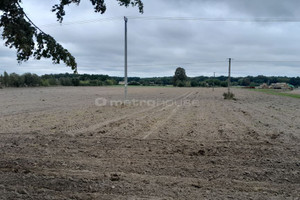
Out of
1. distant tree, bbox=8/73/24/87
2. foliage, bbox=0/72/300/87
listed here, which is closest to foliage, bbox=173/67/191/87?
foliage, bbox=0/72/300/87

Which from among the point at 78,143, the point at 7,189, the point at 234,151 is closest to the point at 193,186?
the point at 234,151

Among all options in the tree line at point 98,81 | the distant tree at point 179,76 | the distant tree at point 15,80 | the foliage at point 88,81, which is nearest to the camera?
the distant tree at point 15,80

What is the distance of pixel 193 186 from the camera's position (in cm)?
467

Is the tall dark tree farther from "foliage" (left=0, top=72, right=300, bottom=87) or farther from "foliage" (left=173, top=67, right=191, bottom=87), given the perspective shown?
"foliage" (left=173, top=67, right=191, bottom=87)

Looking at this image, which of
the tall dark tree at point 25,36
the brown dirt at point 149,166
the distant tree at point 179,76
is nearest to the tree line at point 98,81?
the distant tree at point 179,76

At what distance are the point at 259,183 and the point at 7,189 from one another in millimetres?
4674

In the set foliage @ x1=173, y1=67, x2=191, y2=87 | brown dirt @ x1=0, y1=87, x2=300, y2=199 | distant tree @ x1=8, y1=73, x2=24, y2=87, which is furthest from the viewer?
foliage @ x1=173, y1=67, x2=191, y2=87

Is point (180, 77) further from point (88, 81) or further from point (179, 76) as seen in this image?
point (88, 81)

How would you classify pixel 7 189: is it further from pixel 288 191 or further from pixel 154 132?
pixel 154 132

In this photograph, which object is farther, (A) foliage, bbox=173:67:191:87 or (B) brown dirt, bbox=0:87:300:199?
(A) foliage, bbox=173:67:191:87

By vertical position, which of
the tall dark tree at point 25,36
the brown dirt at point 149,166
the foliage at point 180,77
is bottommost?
the brown dirt at point 149,166

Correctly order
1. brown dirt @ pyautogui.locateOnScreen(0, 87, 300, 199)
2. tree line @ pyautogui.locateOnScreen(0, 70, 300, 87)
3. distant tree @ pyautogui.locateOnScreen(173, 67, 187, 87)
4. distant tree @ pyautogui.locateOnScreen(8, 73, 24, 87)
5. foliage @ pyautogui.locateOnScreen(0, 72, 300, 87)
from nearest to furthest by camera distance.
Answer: brown dirt @ pyautogui.locateOnScreen(0, 87, 300, 199) → distant tree @ pyautogui.locateOnScreen(8, 73, 24, 87) → tree line @ pyautogui.locateOnScreen(0, 70, 300, 87) → foliage @ pyautogui.locateOnScreen(0, 72, 300, 87) → distant tree @ pyautogui.locateOnScreen(173, 67, 187, 87)

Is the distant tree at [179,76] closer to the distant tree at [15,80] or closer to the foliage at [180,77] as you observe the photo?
the foliage at [180,77]

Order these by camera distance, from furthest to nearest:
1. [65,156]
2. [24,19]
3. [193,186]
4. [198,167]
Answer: [65,156] → [198,167] → [24,19] → [193,186]
